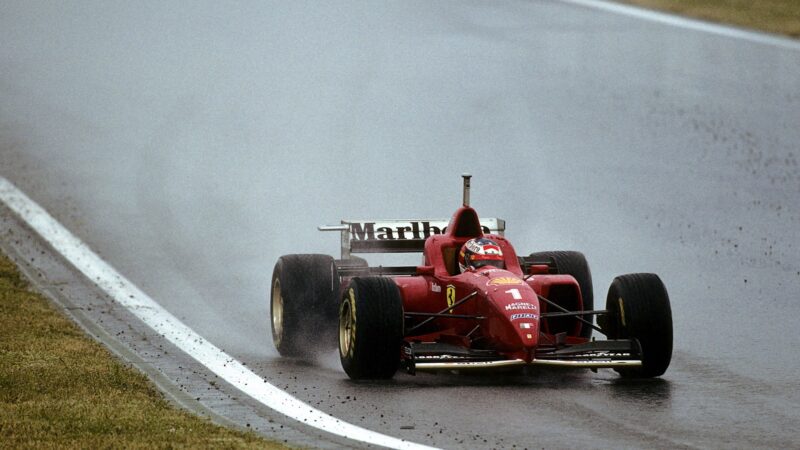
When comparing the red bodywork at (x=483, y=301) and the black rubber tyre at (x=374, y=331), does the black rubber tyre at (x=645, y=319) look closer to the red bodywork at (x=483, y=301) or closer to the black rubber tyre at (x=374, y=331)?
the red bodywork at (x=483, y=301)

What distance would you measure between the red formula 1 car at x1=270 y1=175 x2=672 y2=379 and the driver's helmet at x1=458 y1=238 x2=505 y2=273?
22 millimetres

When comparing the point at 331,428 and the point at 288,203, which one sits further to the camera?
the point at 288,203

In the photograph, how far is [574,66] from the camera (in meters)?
36.7

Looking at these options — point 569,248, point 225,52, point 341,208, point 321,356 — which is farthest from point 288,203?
point 225,52

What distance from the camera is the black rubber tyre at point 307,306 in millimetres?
15828

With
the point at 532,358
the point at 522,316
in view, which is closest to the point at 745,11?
the point at 522,316

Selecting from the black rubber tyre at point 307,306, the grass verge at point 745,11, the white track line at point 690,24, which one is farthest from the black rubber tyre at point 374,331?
the grass verge at point 745,11

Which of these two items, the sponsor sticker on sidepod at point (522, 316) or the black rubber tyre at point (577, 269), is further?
the black rubber tyre at point (577, 269)

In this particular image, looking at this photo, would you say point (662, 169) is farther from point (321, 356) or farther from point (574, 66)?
point (321, 356)

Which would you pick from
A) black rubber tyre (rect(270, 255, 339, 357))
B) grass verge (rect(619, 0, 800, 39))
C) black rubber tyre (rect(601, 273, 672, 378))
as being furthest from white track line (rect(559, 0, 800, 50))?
black rubber tyre (rect(601, 273, 672, 378))

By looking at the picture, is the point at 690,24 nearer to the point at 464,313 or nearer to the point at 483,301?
the point at 464,313

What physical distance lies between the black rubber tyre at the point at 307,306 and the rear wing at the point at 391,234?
89cm

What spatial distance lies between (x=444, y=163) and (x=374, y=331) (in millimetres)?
15426

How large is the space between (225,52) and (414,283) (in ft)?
77.3
